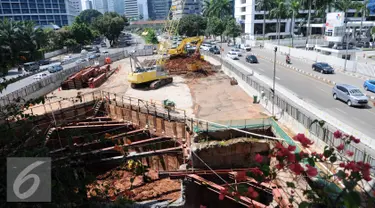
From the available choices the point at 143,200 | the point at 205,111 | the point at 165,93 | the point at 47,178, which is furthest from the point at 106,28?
the point at 47,178

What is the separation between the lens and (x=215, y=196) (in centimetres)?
1678

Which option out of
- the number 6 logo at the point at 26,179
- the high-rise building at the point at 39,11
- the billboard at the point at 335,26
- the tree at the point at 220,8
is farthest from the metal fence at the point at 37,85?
the high-rise building at the point at 39,11

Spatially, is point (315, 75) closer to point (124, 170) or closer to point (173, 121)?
point (173, 121)

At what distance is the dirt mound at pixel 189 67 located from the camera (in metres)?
38.2

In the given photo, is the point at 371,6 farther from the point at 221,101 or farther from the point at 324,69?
the point at 221,101

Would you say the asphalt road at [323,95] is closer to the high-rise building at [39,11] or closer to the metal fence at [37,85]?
the metal fence at [37,85]

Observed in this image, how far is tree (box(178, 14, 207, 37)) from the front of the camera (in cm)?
9762

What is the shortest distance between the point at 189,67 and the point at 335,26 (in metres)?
38.6

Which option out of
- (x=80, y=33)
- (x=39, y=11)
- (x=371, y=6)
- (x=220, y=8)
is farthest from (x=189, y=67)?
(x=39, y=11)

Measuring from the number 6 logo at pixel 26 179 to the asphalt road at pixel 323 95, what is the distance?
1903 cm

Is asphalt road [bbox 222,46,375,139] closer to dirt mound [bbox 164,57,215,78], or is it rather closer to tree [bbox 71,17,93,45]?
dirt mound [bbox 164,57,215,78]

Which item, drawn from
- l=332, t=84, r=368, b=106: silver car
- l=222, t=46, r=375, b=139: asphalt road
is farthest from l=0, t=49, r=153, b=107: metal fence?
l=332, t=84, r=368, b=106: silver car

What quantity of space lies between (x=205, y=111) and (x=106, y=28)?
72.4 m

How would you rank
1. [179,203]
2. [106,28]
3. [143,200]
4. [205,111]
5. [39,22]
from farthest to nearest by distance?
[39,22] < [106,28] < [205,111] < [143,200] < [179,203]
